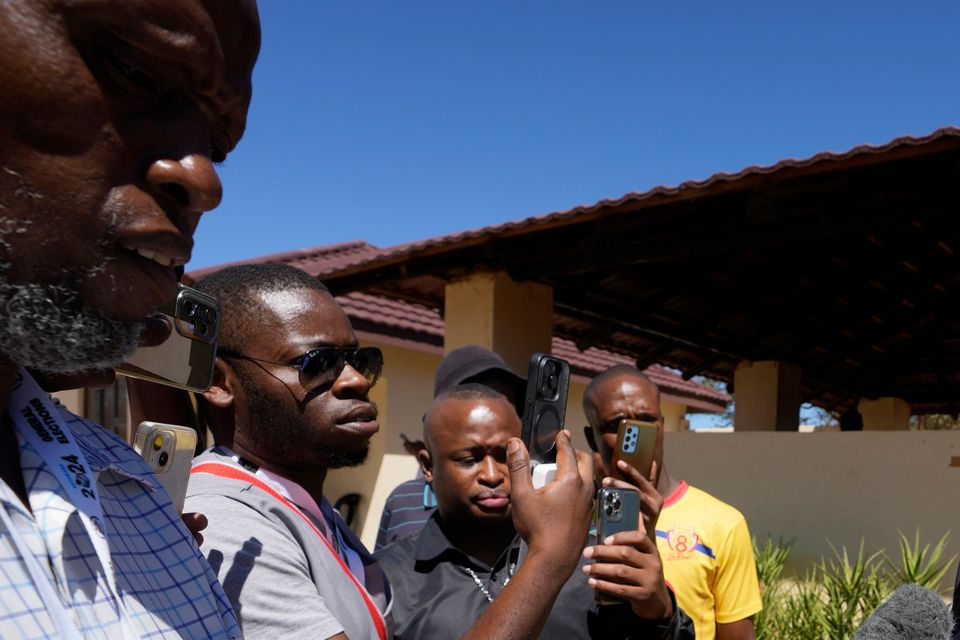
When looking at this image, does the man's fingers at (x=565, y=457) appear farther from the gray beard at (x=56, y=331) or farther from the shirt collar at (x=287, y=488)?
the gray beard at (x=56, y=331)

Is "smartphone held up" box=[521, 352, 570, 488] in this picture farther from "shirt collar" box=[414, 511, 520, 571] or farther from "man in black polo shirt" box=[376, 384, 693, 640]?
"shirt collar" box=[414, 511, 520, 571]

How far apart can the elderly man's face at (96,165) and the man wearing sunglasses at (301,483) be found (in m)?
0.63

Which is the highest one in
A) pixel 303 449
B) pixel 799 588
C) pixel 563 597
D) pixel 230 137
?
pixel 230 137

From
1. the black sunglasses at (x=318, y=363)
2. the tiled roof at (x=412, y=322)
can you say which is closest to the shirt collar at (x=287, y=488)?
the black sunglasses at (x=318, y=363)

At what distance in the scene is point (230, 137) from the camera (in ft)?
3.29

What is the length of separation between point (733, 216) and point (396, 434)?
15.1 ft

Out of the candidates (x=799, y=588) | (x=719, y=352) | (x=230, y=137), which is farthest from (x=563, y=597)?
(x=719, y=352)

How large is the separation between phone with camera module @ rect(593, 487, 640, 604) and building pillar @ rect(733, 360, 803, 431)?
913 centimetres

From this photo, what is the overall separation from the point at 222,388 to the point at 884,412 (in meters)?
15.9

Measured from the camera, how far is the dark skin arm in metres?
2.79

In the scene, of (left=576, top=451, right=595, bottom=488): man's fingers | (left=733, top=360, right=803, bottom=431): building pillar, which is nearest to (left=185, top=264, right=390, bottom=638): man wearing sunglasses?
(left=576, top=451, right=595, bottom=488): man's fingers

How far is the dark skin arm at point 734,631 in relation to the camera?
2.79 meters

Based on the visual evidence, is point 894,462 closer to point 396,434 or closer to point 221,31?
point 396,434

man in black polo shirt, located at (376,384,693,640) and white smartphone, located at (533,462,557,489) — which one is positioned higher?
white smartphone, located at (533,462,557,489)
